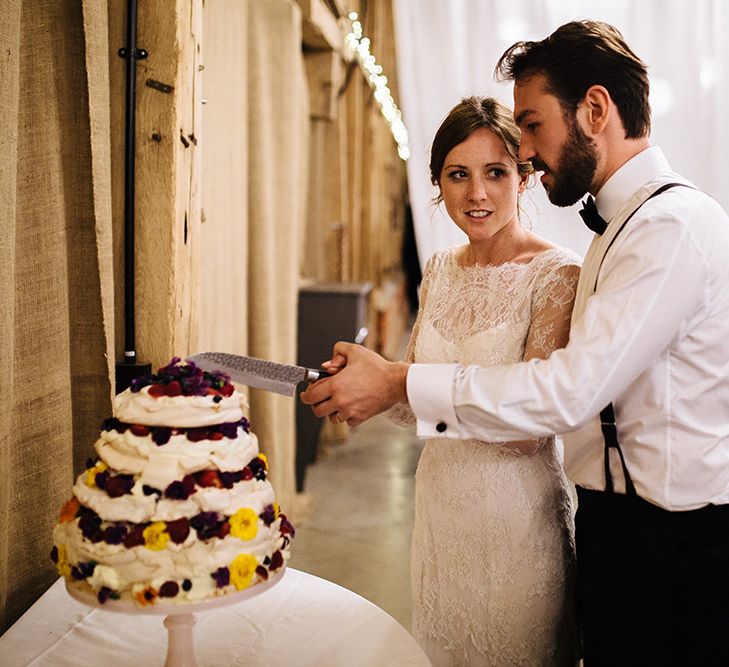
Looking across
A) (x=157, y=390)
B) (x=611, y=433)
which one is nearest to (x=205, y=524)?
(x=157, y=390)

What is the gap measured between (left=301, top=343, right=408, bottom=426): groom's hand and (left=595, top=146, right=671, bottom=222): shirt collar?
592mm

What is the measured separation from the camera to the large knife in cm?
162

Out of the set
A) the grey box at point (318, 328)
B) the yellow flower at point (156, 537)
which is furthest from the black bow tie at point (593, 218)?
the grey box at point (318, 328)

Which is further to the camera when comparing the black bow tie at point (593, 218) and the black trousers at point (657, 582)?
the black bow tie at point (593, 218)

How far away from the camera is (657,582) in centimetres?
157

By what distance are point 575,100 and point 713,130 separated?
5.20ft

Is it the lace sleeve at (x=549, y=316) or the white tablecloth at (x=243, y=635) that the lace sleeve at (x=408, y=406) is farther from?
the white tablecloth at (x=243, y=635)

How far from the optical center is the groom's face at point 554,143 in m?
1.72

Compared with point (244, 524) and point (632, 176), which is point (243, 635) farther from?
point (632, 176)

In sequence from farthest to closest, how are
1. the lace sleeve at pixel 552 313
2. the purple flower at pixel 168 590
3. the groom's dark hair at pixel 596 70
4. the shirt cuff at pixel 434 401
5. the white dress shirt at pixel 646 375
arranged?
the lace sleeve at pixel 552 313
the groom's dark hair at pixel 596 70
the shirt cuff at pixel 434 401
the white dress shirt at pixel 646 375
the purple flower at pixel 168 590

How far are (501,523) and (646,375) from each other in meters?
0.58

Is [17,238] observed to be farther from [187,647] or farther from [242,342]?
[242,342]

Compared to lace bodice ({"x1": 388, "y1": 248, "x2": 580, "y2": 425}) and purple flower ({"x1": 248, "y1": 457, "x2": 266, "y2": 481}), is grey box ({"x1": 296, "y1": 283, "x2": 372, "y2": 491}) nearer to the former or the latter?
lace bodice ({"x1": 388, "y1": 248, "x2": 580, "y2": 425})

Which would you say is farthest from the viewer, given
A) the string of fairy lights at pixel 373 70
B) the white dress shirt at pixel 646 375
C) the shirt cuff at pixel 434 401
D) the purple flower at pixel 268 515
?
the string of fairy lights at pixel 373 70
